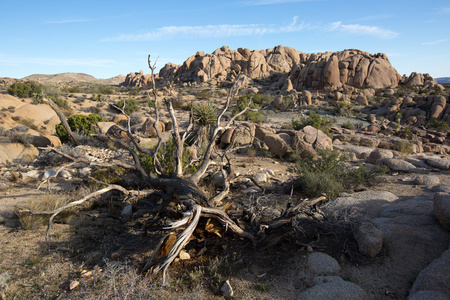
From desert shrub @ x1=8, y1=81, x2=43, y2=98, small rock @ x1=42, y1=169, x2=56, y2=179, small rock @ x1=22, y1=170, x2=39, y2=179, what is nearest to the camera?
small rock @ x1=42, y1=169, x2=56, y2=179

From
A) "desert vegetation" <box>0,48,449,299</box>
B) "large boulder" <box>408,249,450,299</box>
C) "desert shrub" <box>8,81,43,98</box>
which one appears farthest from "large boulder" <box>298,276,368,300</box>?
"desert shrub" <box>8,81,43,98</box>

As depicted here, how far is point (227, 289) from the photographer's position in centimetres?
325

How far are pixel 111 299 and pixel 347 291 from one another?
8.84ft

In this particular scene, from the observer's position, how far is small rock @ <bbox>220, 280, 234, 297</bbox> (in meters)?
3.20

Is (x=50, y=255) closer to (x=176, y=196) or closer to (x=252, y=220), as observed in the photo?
(x=176, y=196)

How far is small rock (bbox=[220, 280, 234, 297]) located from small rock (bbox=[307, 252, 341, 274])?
1.21m

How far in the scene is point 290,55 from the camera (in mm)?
69375

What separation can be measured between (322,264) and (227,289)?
1414 millimetres

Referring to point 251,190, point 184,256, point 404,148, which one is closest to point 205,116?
point 251,190

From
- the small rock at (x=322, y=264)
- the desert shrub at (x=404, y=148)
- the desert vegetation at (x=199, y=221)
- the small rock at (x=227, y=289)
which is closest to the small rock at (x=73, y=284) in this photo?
the desert vegetation at (x=199, y=221)

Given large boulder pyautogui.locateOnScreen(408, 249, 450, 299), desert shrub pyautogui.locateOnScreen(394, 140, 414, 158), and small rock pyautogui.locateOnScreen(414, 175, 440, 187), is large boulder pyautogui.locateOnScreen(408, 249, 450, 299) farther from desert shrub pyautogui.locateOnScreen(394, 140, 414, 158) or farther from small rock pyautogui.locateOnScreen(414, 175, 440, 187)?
desert shrub pyautogui.locateOnScreen(394, 140, 414, 158)

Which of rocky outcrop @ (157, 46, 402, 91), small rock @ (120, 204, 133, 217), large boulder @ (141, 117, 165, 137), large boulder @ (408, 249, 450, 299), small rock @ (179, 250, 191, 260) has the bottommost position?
small rock @ (179, 250, 191, 260)

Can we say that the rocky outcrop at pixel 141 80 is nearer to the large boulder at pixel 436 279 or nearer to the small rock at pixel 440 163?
the small rock at pixel 440 163

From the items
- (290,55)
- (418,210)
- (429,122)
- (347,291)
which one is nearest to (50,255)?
(347,291)
